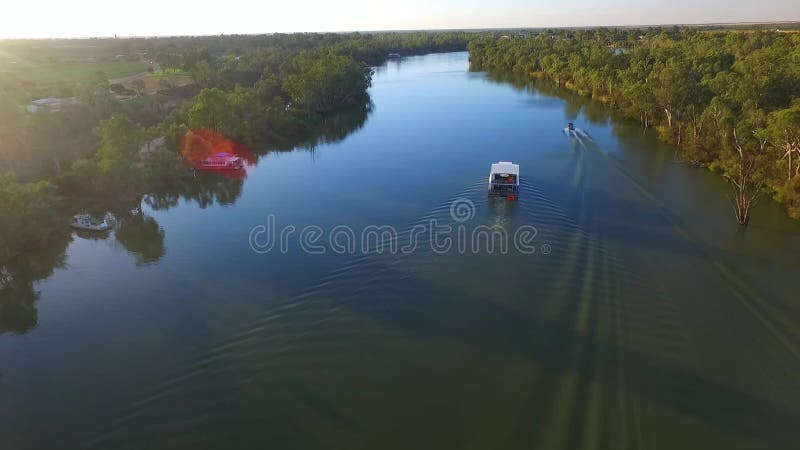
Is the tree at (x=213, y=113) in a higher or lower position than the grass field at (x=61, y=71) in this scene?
lower

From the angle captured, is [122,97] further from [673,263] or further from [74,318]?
[673,263]

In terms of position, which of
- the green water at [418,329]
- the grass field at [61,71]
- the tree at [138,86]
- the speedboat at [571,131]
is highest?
the grass field at [61,71]

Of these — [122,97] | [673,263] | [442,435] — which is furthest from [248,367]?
[122,97]

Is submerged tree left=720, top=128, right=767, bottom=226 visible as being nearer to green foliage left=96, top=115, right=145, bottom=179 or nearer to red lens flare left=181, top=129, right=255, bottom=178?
red lens flare left=181, top=129, right=255, bottom=178

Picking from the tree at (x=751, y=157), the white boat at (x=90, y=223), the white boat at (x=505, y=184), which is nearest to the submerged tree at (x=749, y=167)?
the tree at (x=751, y=157)

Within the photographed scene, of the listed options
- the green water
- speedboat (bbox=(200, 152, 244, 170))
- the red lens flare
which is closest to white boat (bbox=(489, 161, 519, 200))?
the green water

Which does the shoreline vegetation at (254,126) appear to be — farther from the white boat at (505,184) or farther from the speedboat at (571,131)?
the white boat at (505,184)

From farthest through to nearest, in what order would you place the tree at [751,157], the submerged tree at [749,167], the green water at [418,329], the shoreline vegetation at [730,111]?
1. the tree at [751,157]
2. the submerged tree at [749,167]
3. the shoreline vegetation at [730,111]
4. the green water at [418,329]
